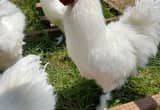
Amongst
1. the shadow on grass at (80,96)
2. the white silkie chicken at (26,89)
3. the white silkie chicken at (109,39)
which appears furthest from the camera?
the shadow on grass at (80,96)

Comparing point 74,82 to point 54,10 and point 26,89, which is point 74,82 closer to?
point 54,10

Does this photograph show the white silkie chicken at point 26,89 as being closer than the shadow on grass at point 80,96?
Yes

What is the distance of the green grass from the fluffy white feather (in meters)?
0.35

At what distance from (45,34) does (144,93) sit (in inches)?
54.0

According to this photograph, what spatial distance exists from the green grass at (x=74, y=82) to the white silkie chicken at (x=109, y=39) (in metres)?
0.30

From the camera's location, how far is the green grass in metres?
3.67

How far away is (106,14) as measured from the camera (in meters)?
4.63

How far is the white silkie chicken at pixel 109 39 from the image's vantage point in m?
3.07

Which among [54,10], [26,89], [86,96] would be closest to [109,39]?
[86,96]

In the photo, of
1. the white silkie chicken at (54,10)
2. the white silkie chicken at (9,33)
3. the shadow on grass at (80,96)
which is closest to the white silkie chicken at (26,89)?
the white silkie chicken at (9,33)

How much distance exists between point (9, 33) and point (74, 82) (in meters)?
0.96

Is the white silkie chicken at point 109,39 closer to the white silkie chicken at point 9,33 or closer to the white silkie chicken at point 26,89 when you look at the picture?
the white silkie chicken at point 9,33

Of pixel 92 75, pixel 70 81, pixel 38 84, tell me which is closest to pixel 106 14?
pixel 70 81

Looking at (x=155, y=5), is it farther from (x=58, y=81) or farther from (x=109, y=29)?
(x=58, y=81)
